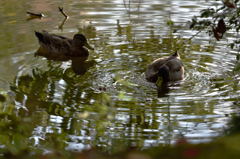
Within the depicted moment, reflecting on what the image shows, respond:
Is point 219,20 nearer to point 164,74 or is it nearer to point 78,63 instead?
point 164,74

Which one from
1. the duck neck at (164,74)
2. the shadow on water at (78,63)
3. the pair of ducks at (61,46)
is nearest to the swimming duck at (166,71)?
the duck neck at (164,74)

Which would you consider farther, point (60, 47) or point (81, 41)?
point (60, 47)

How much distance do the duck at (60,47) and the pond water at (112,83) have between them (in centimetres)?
24

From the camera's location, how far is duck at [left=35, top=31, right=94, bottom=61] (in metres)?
11.1

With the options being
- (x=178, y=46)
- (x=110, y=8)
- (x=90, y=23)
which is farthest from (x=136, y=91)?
(x=110, y=8)

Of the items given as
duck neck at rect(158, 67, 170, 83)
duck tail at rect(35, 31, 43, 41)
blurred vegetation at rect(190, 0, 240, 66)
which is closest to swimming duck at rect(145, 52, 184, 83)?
duck neck at rect(158, 67, 170, 83)

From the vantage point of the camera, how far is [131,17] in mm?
13250

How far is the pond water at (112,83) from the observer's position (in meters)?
6.34

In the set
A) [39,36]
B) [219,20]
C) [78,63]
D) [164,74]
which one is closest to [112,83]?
[164,74]

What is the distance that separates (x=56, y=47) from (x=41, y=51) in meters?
0.34

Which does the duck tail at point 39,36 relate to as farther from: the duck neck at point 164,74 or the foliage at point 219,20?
the foliage at point 219,20

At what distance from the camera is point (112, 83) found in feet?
28.9

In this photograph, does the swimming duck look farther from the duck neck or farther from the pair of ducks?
the pair of ducks

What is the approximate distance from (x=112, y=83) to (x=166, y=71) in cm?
104
